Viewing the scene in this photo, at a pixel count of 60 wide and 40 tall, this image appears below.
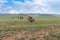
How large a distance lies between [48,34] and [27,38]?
302 cm

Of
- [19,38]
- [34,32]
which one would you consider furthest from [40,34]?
[19,38]

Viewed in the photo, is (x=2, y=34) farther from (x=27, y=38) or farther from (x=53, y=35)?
(x=53, y=35)

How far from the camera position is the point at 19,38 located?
26594 millimetres

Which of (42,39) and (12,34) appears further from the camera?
(12,34)

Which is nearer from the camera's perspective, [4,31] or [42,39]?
[42,39]

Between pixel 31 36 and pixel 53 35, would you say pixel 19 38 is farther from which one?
pixel 53 35

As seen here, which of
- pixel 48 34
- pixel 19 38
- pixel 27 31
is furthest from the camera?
pixel 27 31

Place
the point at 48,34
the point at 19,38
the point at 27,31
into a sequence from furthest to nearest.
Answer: the point at 27,31
the point at 48,34
the point at 19,38

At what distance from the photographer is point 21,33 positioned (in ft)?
96.8

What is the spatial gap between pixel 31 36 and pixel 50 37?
8.44 ft

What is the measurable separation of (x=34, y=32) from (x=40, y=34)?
1.07 m

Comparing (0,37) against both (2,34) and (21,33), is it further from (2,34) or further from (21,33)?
(21,33)

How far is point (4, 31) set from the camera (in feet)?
100

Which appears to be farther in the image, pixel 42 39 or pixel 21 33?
pixel 21 33
